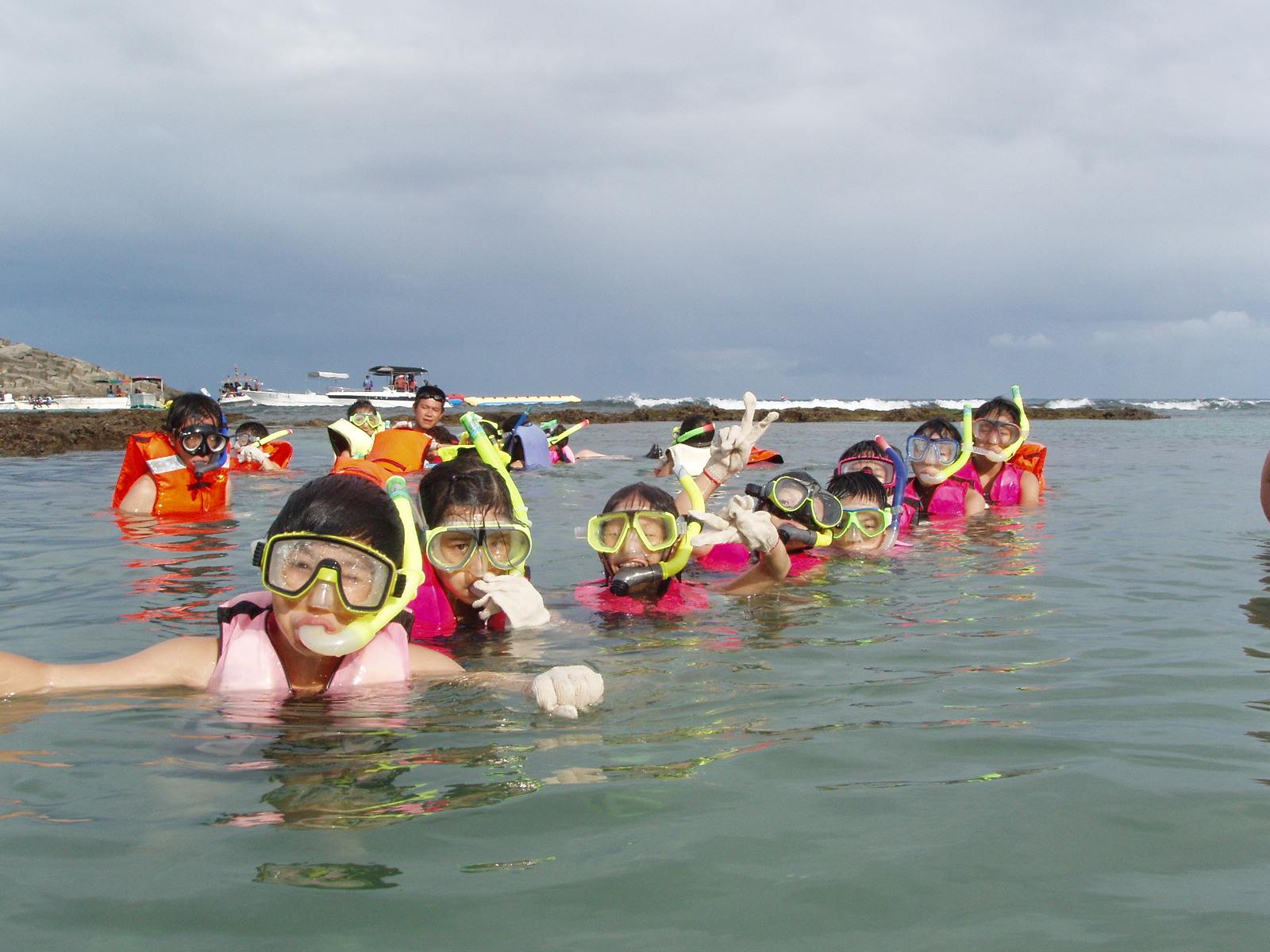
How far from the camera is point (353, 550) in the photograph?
10.2 ft

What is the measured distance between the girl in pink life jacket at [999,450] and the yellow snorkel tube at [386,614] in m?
6.33

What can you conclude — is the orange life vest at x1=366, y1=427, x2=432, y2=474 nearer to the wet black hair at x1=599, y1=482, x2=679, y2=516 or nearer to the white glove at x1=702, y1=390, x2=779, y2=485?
the white glove at x1=702, y1=390, x2=779, y2=485

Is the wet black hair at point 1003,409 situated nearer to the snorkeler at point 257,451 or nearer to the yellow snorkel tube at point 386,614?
the yellow snorkel tube at point 386,614

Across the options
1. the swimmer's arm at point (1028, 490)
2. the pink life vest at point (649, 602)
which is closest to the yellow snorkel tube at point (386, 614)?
the pink life vest at point (649, 602)

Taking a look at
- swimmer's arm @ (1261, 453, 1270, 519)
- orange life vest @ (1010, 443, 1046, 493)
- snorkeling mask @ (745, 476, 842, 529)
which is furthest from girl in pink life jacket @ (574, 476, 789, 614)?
orange life vest @ (1010, 443, 1046, 493)

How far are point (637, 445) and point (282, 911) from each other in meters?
20.7

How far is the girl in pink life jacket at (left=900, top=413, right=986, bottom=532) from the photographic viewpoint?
816 centimetres

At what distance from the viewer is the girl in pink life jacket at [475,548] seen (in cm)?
438

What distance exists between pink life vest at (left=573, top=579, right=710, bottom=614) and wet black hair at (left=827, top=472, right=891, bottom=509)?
1522 mm

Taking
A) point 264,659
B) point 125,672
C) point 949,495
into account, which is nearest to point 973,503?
point 949,495

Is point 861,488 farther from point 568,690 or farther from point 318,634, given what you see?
point 318,634

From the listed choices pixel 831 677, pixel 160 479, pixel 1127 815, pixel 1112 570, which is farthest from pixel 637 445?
pixel 1127 815

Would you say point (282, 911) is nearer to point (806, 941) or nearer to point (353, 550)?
point (806, 941)

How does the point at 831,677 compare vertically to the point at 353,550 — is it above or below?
below
